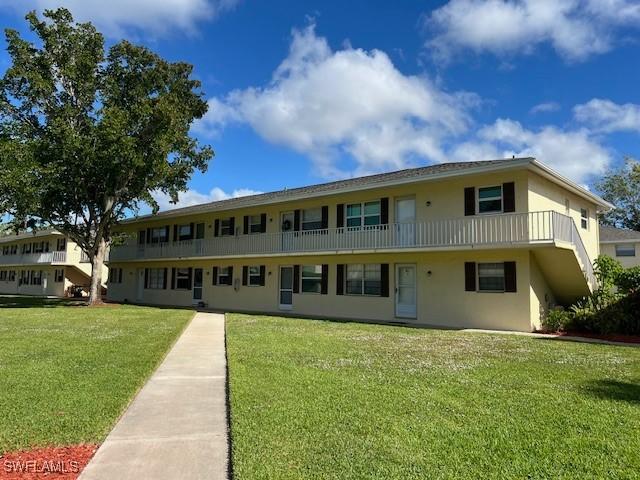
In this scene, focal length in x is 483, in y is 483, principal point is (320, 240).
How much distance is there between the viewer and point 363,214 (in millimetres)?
19719

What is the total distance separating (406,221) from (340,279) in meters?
3.87

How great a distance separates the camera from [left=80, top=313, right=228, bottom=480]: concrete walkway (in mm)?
3906

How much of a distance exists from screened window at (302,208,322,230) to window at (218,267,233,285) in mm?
5859

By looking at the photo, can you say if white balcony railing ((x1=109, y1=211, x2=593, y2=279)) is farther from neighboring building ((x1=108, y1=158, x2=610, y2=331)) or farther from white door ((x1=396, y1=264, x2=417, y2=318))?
white door ((x1=396, y1=264, x2=417, y2=318))

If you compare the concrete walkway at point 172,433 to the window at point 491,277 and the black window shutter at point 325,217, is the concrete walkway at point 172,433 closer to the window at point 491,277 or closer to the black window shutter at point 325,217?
the window at point 491,277

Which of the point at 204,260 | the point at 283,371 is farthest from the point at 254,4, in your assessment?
the point at 204,260

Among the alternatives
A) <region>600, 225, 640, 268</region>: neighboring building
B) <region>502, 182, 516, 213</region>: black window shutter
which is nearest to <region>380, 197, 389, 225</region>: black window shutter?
<region>502, 182, 516, 213</region>: black window shutter

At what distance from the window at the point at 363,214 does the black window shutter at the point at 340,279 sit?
1.81 meters

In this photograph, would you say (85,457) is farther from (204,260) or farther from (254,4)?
(204,260)

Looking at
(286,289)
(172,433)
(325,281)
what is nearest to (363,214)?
(325,281)

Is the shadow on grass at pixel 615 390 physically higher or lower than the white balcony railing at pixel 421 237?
lower

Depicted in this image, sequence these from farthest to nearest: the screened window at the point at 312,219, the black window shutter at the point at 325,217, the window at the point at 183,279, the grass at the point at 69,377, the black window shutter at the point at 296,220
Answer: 1. the window at the point at 183,279
2. the black window shutter at the point at 296,220
3. the screened window at the point at 312,219
4. the black window shutter at the point at 325,217
5. the grass at the point at 69,377

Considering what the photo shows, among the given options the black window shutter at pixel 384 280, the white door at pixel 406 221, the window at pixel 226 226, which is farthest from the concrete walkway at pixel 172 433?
A: the window at pixel 226 226

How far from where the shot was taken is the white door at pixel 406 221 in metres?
17.2
